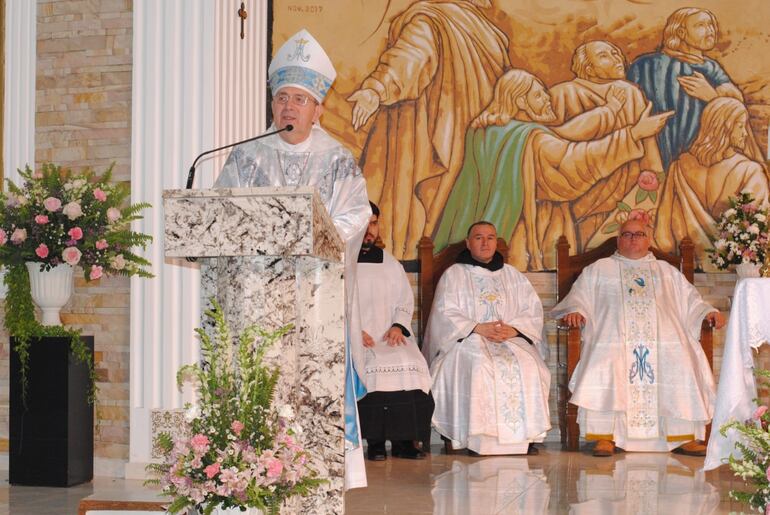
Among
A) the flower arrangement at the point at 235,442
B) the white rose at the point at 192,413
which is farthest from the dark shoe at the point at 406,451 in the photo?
the white rose at the point at 192,413

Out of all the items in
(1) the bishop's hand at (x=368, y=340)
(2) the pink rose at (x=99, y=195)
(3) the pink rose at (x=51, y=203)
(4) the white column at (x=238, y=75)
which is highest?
(4) the white column at (x=238, y=75)

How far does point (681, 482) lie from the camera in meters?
6.61

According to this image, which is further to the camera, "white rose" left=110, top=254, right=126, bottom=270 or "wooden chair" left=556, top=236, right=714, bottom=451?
"wooden chair" left=556, top=236, right=714, bottom=451

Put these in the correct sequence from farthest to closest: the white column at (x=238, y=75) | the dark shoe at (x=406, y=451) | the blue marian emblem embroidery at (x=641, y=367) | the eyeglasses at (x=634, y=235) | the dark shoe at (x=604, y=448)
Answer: the eyeglasses at (x=634, y=235), the blue marian emblem embroidery at (x=641, y=367), the dark shoe at (x=604, y=448), the dark shoe at (x=406, y=451), the white column at (x=238, y=75)

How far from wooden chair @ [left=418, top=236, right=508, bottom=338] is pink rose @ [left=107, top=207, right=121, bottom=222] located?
3.19 meters

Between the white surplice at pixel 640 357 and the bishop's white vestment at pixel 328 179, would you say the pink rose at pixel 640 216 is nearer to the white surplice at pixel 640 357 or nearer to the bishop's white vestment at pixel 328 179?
the white surplice at pixel 640 357

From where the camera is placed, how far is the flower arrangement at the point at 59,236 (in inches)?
245

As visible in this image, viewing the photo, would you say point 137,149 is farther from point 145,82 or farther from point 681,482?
point 681,482

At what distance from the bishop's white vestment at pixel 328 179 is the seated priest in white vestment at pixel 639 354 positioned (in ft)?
12.6

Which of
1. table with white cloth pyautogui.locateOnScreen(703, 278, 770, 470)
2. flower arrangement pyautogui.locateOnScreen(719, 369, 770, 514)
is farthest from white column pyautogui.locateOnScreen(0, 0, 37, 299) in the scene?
flower arrangement pyautogui.locateOnScreen(719, 369, 770, 514)

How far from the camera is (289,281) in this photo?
3.86 metres

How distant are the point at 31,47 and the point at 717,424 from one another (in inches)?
192

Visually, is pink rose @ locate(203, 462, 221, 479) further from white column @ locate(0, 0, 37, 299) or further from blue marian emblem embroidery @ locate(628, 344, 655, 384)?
blue marian emblem embroidery @ locate(628, 344, 655, 384)

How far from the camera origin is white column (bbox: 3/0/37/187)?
6.91 meters
